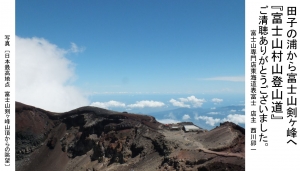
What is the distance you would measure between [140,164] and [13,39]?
Result: 23588mm

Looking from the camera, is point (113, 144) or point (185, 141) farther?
point (113, 144)

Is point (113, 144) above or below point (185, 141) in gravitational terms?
below

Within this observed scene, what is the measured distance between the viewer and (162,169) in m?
27.6

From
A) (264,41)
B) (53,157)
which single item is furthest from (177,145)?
(53,157)

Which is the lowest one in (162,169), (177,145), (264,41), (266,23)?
(162,169)

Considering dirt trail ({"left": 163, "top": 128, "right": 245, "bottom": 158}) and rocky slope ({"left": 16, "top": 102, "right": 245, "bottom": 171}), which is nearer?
dirt trail ({"left": 163, "top": 128, "right": 245, "bottom": 158})

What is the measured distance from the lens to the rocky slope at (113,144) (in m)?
27.1

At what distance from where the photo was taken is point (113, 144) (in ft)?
129

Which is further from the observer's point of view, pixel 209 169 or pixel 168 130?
pixel 168 130

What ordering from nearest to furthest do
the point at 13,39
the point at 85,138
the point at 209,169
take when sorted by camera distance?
the point at 13,39, the point at 209,169, the point at 85,138

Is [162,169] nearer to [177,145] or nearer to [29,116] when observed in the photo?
[177,145]

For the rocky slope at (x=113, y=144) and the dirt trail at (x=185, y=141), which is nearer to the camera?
the dirt trail at (x=185, y=141)

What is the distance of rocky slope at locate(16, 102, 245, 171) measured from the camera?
27.1 m

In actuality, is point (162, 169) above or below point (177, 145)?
below
